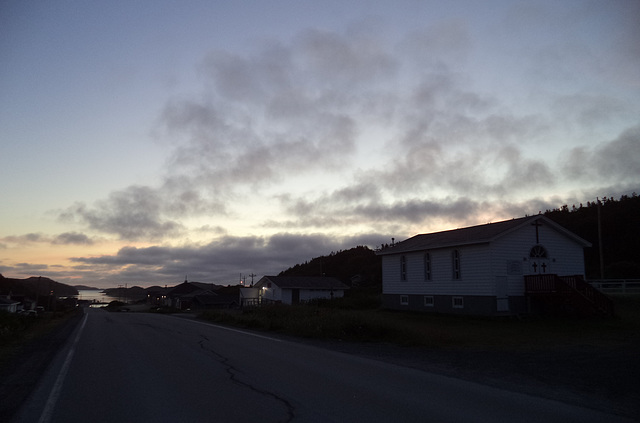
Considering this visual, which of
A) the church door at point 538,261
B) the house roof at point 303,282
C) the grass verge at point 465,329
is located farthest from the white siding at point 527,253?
the house roof at point 303,282

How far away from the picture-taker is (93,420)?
21.2 ft

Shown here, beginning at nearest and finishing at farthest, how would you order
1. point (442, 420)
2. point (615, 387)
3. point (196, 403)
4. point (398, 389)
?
point (442, 420)
point (196, 403)
point (398, 389)
point (615, 387)

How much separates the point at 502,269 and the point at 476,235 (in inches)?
107

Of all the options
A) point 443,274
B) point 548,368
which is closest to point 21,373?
point 548,368

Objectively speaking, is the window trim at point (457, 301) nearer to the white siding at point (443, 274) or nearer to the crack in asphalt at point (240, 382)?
the white siding at point (443, 274)

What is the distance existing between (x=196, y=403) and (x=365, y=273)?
284ft

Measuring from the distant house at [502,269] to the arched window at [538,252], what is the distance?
0.06 metres

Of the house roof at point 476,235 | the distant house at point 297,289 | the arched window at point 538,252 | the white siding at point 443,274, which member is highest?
the house roof at point 476,235

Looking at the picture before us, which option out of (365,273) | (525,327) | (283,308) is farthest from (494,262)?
(365,273)

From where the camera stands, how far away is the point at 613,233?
213ft

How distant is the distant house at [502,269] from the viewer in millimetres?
26156

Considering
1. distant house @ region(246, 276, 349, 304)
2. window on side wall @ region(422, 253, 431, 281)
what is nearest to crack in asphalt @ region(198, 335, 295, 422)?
window on side wall @ region(422, 253, 431, 281)

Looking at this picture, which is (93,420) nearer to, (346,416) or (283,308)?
(346,416)

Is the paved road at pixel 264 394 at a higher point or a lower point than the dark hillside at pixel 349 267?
lower
